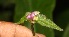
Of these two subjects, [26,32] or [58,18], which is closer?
[26,32]

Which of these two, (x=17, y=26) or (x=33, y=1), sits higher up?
(x=33, y=1)

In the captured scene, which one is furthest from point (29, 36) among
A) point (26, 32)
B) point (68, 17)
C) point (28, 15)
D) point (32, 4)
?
point (68, 17)

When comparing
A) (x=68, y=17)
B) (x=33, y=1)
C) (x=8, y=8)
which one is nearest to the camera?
(x=33, y=1)

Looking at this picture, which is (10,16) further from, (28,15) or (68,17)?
(28,15)

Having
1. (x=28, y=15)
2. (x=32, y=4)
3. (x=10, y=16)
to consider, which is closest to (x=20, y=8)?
(x=32, y=4)

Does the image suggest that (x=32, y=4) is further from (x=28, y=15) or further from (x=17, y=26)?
(x=28, y=15)

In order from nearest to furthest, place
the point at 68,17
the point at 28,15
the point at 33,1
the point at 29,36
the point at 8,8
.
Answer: the point at 28,15
the point at 29,36
the point at 33,1
the point at 68,17
the point at 8,8
